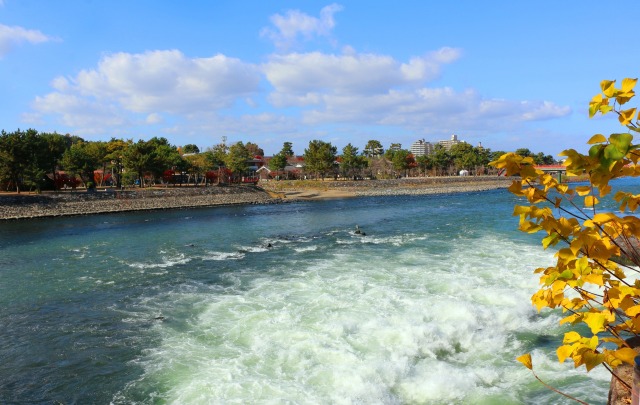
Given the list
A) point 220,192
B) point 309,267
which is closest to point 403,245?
point 309,267

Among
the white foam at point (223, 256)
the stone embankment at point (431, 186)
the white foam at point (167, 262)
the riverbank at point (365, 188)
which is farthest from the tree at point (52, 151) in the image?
the stone embankment at point (431, 186)

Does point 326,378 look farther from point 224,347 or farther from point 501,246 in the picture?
point 501,246

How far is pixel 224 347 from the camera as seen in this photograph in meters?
10.1

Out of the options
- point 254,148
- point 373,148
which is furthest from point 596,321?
point 254,148

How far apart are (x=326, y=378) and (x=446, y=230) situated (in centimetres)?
2301

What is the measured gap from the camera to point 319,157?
9562cm

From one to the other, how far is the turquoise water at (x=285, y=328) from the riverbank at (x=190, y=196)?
2755 centimetres

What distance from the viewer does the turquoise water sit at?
8117 mm

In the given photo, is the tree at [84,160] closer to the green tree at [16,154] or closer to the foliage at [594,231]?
the green tree at [16,154]

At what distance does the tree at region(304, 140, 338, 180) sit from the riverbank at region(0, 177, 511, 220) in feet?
26.0

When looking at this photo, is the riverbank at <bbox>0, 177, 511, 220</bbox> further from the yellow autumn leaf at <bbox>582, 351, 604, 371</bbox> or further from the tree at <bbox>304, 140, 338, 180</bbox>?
the yellow autumn leaf at <bbox>582, 351, 604, 371</bbox>

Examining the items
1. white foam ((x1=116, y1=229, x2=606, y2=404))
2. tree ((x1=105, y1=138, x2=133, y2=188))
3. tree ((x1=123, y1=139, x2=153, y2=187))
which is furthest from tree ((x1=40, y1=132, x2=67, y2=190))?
white foam ((x1=116, y1=229, x2=606, y2=404))

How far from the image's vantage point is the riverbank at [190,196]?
46.5m

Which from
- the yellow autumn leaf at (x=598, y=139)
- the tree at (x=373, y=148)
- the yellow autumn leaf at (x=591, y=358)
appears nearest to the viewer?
the yellow autumn leaf at (x=598, y=139)
